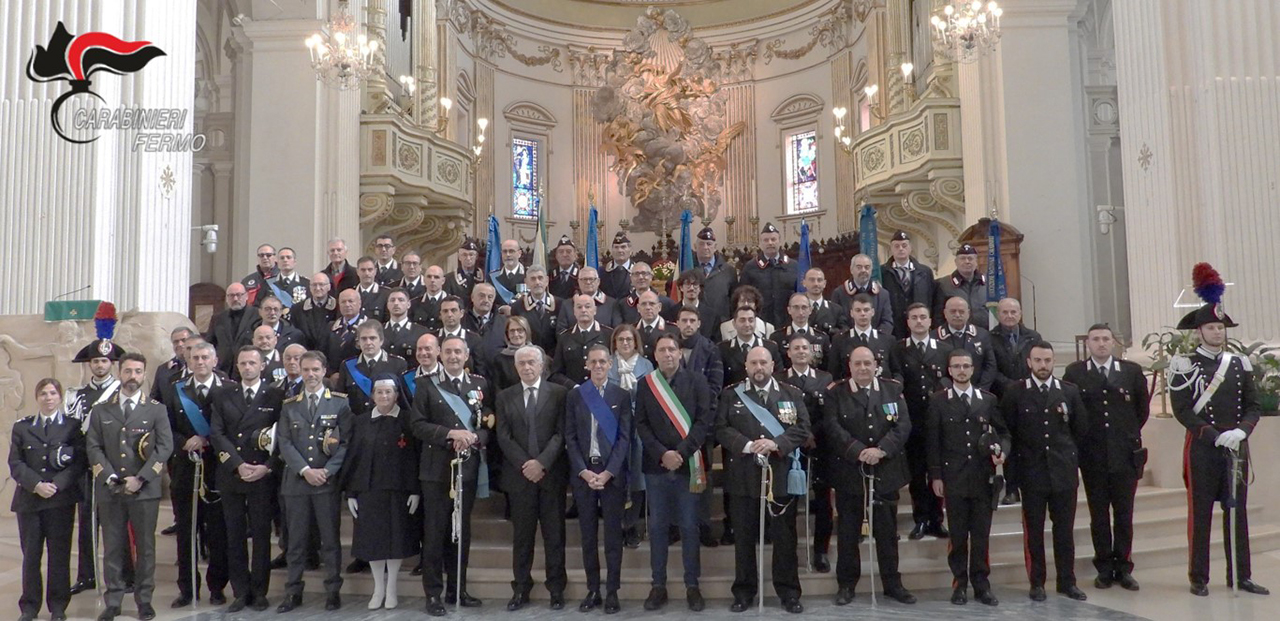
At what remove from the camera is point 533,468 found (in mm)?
5633

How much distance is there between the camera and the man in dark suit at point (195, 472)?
592 centimetres

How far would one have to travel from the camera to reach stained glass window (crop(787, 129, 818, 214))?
20031 mm

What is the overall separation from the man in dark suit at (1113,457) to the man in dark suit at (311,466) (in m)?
4.50

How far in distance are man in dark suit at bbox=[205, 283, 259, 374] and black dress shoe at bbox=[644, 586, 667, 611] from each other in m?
3.55

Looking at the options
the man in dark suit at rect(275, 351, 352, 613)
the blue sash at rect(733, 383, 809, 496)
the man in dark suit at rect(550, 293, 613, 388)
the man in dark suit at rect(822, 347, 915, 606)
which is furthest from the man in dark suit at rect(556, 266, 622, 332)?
the man in dark suit at rect(822, 347, 915, 606)

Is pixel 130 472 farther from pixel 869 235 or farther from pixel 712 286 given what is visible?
pixel 869 235

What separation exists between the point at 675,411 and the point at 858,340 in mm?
1563

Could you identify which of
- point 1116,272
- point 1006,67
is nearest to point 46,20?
point 1006,67

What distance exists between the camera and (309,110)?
40.3 feet

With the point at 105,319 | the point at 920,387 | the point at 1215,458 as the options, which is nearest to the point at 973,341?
the point at 920,387

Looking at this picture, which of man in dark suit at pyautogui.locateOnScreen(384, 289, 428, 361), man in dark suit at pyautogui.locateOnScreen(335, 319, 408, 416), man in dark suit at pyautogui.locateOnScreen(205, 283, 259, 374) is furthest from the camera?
man in dark suit at pyautogui.locateOnScreen(205, 283, 259, 374)

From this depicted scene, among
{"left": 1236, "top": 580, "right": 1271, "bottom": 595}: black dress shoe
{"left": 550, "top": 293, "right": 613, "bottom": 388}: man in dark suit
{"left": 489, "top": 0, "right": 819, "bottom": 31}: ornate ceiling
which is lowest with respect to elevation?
{"left": 1236, "top": 580, "right": 1271, "bottom": 595}: black dress shoe

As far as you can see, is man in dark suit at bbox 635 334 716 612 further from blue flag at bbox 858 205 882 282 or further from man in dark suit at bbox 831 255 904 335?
blue flag at bbox 858 205 882 282

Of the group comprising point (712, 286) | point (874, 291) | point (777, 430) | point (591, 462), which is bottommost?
point (591, 462)
